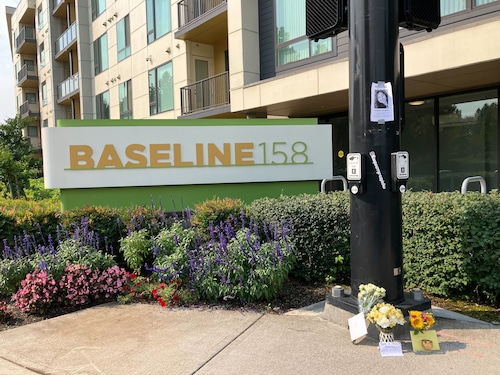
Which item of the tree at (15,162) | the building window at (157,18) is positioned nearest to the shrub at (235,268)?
the tree at (15,162)

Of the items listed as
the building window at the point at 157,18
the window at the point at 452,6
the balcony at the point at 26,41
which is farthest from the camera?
the balcony at the point at 26,41

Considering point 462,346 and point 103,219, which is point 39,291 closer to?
point 103,219

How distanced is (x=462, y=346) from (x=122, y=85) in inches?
794

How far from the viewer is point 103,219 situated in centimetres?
626

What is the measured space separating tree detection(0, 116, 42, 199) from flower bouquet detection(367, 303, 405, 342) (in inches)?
573

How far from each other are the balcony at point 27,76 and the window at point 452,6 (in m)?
37.7

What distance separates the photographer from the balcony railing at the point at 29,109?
38959 millimetres

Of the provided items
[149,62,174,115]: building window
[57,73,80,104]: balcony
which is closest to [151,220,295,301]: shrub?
[149,62,174,115]: building window

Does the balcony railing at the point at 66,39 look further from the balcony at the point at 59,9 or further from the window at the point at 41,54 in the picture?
the window at the point at 41,54

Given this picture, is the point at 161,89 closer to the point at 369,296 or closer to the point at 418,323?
the point at 369,296

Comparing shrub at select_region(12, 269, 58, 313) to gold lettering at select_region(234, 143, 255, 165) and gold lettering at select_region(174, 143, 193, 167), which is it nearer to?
gold lettering at select_region(174, 143, 193, 167)

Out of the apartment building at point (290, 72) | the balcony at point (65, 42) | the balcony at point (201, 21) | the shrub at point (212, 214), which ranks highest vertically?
the balcony at point (65, 42)

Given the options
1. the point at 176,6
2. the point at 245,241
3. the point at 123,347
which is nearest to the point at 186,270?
the point at 245,241

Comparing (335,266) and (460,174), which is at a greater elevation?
(460,174)
